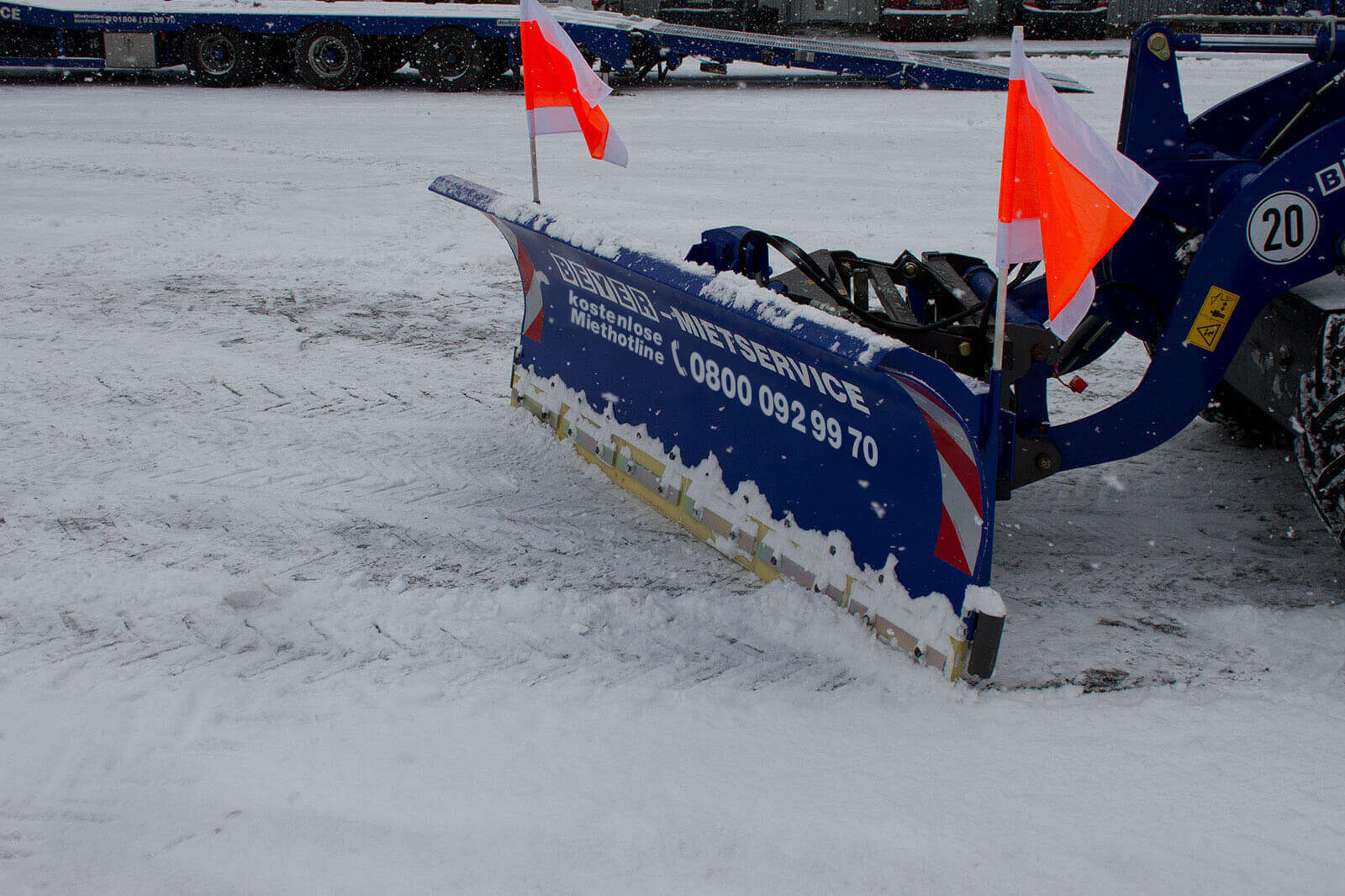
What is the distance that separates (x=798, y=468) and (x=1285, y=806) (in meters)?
1.40

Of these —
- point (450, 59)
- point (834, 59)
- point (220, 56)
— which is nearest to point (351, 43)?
point (450, 59)

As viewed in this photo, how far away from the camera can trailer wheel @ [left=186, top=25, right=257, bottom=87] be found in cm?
1307

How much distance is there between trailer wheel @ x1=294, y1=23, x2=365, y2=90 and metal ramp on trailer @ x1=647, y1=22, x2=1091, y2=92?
11.2 feet

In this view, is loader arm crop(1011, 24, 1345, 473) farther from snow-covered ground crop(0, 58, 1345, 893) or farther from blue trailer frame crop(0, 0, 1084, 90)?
blue trailer frame crop(0, 0, 1084, 90)

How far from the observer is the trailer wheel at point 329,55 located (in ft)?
42.9

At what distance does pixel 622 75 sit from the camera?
14547 mm

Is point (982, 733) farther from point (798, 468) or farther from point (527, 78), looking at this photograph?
point (527, 78)

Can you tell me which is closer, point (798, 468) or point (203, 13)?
point (798, 468)

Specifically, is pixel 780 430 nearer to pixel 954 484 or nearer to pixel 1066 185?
pixel 954 484

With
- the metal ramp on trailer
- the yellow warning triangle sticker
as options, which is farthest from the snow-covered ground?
the metal ramp on trailer

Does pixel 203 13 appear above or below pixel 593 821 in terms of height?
above

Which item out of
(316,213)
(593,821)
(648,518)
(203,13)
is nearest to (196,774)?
(593,821)

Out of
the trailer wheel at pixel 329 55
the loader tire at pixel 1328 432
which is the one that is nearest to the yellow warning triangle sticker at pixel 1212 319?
the loader tire at pixel 1328 432

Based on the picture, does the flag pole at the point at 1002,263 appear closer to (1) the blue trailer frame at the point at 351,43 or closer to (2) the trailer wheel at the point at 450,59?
(1) the blue trailer frame at the point at 351,43
